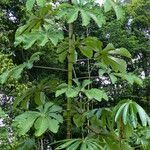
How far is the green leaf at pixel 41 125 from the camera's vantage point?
5.39 ft

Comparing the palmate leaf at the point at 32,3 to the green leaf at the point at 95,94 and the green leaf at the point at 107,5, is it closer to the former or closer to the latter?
the green leaf at the point at 107,5

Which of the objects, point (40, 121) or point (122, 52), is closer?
Answer: point (40, 121)

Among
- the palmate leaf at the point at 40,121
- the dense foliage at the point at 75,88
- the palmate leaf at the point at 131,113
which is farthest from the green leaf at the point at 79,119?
the palmate leaf at the point at 131,113

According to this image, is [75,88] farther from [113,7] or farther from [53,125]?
[113,7]

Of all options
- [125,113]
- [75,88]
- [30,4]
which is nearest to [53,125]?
[75,88]

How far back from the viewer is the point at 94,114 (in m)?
1.86

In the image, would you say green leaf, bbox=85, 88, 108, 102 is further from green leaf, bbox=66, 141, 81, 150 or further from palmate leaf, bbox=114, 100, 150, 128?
green leaf, bbox=66, 141, 81, 150

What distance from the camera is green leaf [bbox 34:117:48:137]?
1642mm

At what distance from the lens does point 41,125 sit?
1.67m

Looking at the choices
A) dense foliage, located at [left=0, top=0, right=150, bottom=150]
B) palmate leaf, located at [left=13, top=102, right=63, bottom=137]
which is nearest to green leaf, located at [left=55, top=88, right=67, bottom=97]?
dense foliage, located at [left=0, top=0, right=150, bottom=150]

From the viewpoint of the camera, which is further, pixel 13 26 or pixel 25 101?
pixel 13 26

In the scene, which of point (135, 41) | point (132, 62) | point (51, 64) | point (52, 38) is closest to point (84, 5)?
point (52, 38)

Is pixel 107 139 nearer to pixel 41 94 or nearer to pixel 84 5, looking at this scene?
pixel 41 94

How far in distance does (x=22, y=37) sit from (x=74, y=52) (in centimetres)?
24
